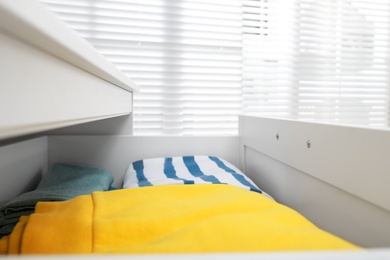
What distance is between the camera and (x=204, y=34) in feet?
5.16

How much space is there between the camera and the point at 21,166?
3.39 ft

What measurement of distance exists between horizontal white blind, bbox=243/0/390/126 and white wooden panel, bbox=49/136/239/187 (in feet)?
1.24

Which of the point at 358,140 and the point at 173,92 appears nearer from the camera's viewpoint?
the point at 358,140

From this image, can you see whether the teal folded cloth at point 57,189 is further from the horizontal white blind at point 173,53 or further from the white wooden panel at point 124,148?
the horizontal white blind at point 173,53

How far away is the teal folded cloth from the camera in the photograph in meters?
0.67

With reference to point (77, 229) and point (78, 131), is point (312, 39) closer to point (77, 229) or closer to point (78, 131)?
point (78, 131)

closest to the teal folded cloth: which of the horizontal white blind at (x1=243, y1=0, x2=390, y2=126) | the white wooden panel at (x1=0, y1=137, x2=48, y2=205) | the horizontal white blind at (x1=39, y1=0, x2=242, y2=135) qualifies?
the white wooden panel at (x1=0, y1=137, x2=48, y2=205)

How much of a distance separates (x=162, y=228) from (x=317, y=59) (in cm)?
160

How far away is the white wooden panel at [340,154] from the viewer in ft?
1.57

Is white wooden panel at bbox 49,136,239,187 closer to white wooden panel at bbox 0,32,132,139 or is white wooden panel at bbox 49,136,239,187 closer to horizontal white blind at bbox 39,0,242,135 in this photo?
horizontal white blind at bbox 39,0,242,135

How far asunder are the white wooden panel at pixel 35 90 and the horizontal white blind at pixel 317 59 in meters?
1.32

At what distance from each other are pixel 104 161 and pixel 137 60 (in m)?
0.51

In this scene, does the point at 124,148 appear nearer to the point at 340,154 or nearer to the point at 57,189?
the point at 57,189

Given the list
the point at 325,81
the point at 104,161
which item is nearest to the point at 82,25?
the point at 104,161
